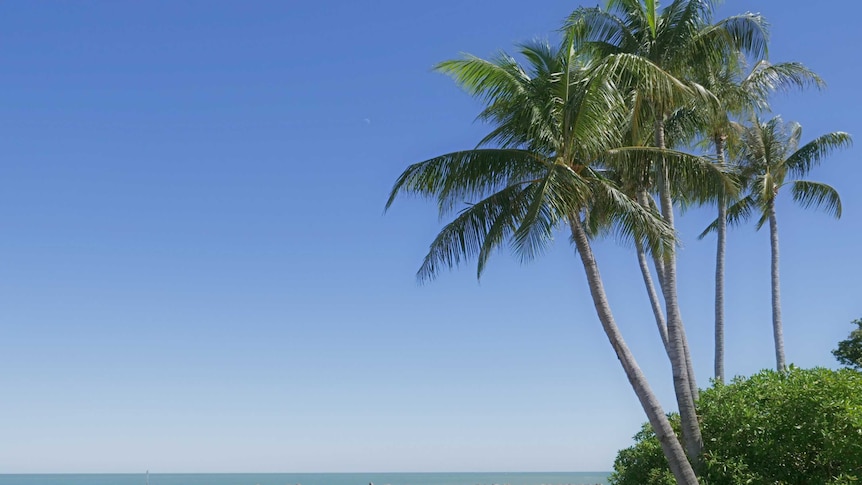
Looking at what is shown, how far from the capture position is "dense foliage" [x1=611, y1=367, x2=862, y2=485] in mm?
10664

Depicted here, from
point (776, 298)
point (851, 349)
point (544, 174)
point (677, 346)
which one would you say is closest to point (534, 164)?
point (544, 174)

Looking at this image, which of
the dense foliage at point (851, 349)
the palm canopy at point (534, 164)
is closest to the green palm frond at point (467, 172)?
the palm canopy at point (534, 164)

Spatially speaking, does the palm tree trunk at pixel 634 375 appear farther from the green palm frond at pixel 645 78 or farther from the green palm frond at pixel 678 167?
the green palm frond at pixel 645 78

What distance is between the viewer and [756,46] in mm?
15539

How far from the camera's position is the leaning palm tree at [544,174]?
1242cm

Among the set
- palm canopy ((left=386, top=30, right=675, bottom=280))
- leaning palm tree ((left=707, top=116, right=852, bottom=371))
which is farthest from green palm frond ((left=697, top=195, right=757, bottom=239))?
palm canopy ((left=386, top=30, right=675, bottom=280))

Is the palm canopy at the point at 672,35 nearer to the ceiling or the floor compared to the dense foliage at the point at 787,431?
nearer to the ceiling

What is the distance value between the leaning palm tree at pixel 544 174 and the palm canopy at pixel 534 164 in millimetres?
18

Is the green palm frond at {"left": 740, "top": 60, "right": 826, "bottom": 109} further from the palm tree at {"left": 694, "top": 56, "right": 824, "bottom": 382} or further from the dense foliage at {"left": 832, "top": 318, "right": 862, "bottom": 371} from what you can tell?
the dense foliage at {"left": 832, "top": 318, "right": 862, "bottom": 371}

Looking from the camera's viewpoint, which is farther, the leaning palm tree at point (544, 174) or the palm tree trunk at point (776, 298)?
the palm tree trunk at point (776, 298)

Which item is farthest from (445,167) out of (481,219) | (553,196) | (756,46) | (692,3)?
(756,46)

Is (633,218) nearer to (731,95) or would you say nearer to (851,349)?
(731,95)

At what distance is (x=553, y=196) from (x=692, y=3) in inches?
222

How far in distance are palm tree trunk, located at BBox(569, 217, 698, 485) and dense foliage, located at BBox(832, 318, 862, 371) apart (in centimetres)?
1612
